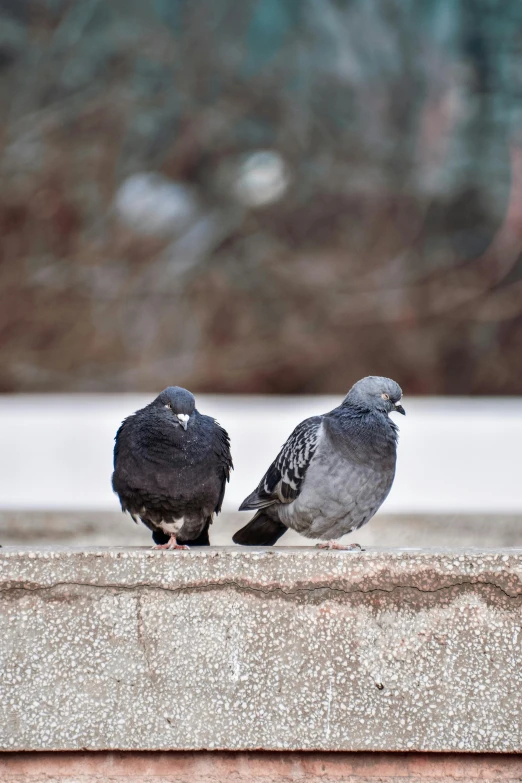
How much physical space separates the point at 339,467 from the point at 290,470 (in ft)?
0.58

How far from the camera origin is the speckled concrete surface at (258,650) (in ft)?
7.82

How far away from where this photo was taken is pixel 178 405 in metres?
2.91

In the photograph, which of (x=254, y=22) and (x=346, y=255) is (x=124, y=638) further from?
(x=254, y=22)

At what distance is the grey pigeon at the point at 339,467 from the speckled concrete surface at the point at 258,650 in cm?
42

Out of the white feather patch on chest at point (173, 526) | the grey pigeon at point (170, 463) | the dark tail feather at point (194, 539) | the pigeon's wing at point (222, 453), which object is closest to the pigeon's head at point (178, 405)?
the grey pigeon at point (170, 463)

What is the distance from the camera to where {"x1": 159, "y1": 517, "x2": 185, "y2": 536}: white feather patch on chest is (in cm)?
305

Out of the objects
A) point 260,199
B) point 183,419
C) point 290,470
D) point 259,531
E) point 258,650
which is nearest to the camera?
point 258,650

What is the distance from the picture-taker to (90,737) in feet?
7.86

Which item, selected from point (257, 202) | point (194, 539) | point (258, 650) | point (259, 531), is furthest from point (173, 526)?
point (257, 202)

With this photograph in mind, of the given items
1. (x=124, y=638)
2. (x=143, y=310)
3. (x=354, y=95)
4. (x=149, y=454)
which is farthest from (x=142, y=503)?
(x=354, y=95)

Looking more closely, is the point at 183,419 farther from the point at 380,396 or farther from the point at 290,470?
the point at 380,396

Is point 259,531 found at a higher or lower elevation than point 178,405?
lower

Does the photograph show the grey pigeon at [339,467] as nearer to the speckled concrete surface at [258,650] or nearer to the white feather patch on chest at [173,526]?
the white feather patch on chest at [173,526]

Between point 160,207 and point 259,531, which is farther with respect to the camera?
point 160,207
